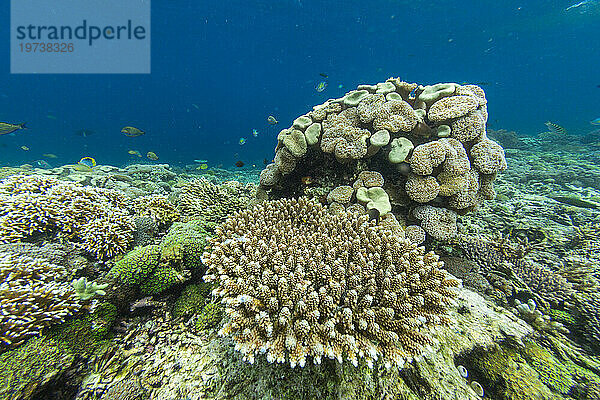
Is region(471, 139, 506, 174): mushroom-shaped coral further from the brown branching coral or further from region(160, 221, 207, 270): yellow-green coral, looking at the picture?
region(160, 221, 207, 270): yellow-green coral

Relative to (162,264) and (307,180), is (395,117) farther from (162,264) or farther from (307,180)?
(162,264)

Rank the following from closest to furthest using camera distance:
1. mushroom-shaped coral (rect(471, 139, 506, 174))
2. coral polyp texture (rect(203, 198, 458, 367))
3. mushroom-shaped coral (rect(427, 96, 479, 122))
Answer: coral polyp texture (rect(203, 198, 458, 367))
mushroom-shaped coral (rect(427, 96, 479, 122))
mushroom-shaped coral (rect(471, 139, 506, 174))

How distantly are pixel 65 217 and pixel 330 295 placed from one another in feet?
14.5

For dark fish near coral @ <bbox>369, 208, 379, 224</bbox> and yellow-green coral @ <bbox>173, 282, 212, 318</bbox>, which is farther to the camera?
dark fish near coral @ <bbox>369, 208, 379, 224</bbox>

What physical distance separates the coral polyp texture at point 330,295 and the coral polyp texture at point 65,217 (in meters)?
2.01

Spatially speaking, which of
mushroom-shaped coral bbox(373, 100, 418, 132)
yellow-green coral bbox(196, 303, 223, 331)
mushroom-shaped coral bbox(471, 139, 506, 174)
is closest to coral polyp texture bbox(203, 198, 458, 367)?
yellow-green coral bbox(196, 303, 223, 331)

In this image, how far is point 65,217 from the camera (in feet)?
12.2

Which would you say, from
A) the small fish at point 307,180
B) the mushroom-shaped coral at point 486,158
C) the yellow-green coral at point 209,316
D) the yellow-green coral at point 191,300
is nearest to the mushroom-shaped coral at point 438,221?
the mushroom-shaped coral at point 486,158

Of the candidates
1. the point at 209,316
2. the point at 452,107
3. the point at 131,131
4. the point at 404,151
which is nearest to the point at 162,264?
the point at 209,316

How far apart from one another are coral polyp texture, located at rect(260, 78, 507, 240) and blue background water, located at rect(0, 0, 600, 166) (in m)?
11.1

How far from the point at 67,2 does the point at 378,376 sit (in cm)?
6971

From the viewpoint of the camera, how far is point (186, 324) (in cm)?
279

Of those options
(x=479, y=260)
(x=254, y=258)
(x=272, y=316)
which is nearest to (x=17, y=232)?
(x=254, y=258)

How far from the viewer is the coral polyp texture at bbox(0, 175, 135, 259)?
342 centimetres
